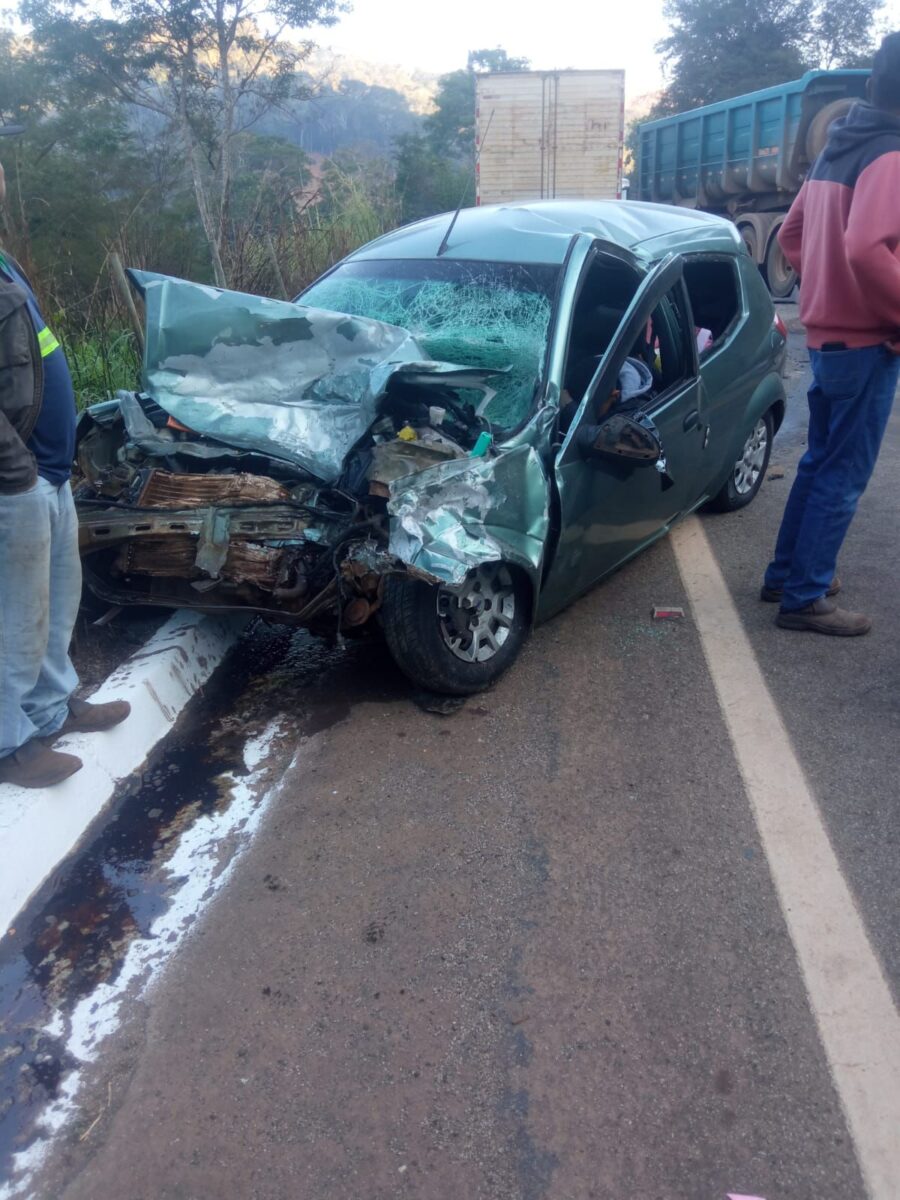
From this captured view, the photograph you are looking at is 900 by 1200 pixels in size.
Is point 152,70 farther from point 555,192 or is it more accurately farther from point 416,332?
point 416,332

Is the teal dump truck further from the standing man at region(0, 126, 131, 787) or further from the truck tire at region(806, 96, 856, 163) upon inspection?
the standing man at region(0, 126, 131, 787)

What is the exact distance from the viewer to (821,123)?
14.2m

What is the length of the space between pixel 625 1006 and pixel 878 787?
135cm

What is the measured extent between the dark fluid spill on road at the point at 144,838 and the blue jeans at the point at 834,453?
1895 mm

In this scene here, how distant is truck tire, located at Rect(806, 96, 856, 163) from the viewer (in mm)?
13617

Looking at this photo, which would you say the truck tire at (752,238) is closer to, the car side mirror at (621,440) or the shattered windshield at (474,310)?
the shattered windshield at (474,310)

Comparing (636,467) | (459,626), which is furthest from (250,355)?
(636,467)

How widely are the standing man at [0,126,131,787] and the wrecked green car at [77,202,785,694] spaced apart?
0.42 m

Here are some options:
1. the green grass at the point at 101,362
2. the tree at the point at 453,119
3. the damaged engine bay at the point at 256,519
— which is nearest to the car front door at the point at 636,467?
the damaged engine bay at the point at 256,519

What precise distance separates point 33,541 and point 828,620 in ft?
10.8

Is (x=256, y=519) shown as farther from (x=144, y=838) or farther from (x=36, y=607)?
(x=144, y=838)

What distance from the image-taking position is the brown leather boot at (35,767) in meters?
3.06

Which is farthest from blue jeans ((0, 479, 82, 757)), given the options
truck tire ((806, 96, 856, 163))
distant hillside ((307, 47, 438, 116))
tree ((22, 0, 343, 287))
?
distant hillside ((307, 47, 438, 116))

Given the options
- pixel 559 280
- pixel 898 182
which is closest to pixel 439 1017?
pixel 559 280
